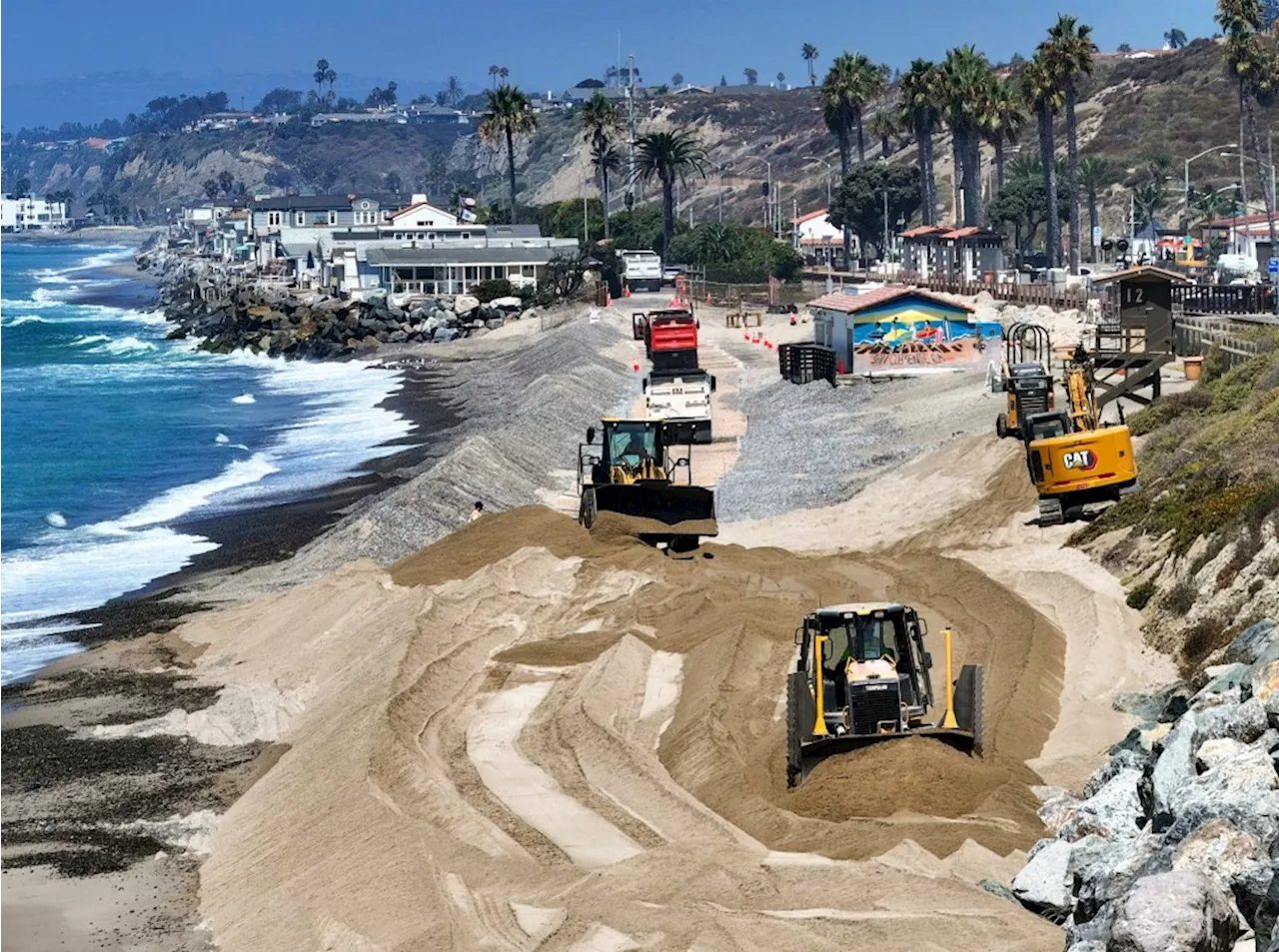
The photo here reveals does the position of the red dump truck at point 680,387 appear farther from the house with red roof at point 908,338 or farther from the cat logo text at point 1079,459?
the cat logo text at point 1079,459

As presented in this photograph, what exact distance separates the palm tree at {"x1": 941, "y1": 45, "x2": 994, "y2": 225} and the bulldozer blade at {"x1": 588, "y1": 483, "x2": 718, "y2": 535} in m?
73.3

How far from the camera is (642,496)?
113 feet

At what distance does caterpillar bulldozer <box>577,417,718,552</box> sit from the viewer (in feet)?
113

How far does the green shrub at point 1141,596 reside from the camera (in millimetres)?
28141

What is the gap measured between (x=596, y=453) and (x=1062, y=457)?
326 inches

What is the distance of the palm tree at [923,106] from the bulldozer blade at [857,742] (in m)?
94.2

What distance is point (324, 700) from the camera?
27375 mm

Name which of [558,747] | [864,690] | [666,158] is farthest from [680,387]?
[666,158]

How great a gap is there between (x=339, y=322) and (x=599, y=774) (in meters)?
91.9

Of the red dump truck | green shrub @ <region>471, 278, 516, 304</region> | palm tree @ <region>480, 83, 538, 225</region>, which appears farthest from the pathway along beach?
palm tree @ <region>480, 83, 538, 225</region>

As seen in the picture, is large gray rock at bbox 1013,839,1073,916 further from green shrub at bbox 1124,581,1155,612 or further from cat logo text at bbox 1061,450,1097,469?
cat logo text at bbox 1061,450,1097,469

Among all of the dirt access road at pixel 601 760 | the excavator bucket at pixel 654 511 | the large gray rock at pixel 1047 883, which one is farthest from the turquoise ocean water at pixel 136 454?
the large gray rock at pixel 1047 883

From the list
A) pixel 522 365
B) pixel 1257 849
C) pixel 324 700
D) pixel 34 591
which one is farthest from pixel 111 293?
pixel 1257 849

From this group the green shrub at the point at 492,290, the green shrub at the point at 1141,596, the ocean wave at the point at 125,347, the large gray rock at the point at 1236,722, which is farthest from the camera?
the ocean wave at the point at 125,347
